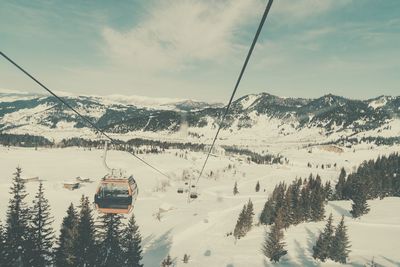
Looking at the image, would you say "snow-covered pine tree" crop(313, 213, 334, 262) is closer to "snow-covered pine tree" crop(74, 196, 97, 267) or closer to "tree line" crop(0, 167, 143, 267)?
"tree line" crop(0, 167, 143, 267)

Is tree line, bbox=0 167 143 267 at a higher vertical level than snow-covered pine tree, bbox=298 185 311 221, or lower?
higher

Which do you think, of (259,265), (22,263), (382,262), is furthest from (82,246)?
(382,262)

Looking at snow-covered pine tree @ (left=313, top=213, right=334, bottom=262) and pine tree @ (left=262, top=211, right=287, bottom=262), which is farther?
pine tree @ (left=262, top=211, right=287, bottom=262)

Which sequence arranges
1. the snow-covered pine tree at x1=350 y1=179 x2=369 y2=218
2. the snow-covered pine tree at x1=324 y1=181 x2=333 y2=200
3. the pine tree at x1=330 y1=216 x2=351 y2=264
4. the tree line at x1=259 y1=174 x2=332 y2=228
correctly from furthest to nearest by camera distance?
1. the snow-covered pine tree at x1=324 y1=181 x2=333 y2=200
2. the snow-covered pine tree at x1=350 y1=179 x2=369 y2=218
3. the tree line at x1=259 y1=174 x2=332 y2=228
4. the pine tree at x1=330 y1=216 x2=351 y2=264

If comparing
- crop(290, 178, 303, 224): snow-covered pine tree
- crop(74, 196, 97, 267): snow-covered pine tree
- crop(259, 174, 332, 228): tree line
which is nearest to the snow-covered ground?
crop(290, 178, 303, 224): snow-covered pine tree

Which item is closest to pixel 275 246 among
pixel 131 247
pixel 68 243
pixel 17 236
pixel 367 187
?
pixel 131 247

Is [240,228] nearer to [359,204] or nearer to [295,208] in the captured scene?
[295,208]

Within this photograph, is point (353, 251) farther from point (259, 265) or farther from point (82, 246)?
point (82, 246)
